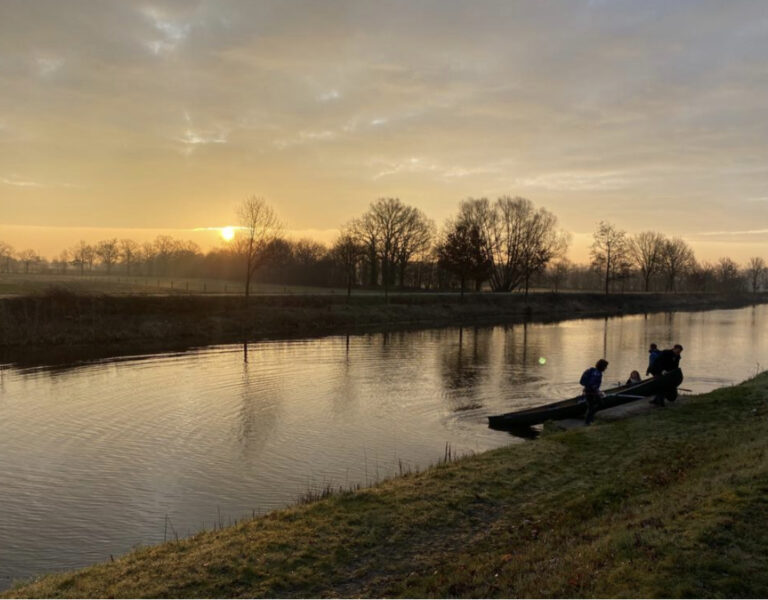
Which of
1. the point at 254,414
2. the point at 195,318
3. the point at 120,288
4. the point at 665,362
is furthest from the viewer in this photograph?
the point at 120,288

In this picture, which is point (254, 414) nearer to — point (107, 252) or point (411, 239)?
point (411, 239)

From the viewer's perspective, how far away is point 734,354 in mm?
39656

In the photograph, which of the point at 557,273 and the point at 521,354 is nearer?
the point at 521,354

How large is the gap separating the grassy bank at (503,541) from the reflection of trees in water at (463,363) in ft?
36.1

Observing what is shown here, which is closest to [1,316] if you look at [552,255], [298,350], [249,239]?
[298,350]

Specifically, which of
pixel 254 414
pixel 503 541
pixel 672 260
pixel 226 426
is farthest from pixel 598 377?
pixel 672 260

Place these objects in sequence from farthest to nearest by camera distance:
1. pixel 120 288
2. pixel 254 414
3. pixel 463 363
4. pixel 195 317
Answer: pixel 120 288, pixel 195 317, pixel 463 363, pixel 254 414

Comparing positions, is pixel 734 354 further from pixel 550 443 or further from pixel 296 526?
pixel 296 526

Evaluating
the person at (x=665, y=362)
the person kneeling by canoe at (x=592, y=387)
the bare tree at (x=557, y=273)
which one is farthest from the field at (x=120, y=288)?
the bare tree at (x=557, y=273)

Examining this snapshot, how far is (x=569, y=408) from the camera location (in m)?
19.9

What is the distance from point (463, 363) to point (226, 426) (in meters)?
18.5

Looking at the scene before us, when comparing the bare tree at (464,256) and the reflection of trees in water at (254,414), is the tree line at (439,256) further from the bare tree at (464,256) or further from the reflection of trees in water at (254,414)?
the reflection of trees in water at (254,414)

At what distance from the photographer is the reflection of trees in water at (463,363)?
1011 inches

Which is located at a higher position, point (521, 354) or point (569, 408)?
point (569, 408)
